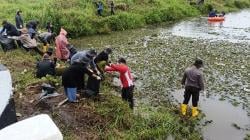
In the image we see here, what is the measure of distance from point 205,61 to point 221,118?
272 inches

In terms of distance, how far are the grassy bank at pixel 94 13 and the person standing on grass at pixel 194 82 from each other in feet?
48.6

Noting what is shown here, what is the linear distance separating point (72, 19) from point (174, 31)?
742 cm

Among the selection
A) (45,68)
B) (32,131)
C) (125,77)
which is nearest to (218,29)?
(45,68)

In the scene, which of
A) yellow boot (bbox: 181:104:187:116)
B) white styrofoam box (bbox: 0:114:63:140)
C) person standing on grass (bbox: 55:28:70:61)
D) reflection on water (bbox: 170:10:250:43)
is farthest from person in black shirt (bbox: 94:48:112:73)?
reflection on water (bbox: 170:10:250:43)

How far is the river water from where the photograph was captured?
1341cm

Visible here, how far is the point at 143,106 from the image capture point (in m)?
13.6

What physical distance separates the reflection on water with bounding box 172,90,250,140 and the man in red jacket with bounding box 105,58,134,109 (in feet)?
8.17

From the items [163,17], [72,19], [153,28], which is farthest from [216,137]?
[163,17]

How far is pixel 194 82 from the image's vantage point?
12.5 meters

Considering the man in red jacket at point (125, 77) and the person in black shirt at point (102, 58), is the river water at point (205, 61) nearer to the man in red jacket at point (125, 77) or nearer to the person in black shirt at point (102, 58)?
the man in red jacket at point (125, 77)

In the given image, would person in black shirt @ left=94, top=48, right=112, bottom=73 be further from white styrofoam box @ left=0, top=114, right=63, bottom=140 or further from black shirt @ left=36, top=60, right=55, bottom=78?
white styrofoam box @ left=0, top=114, right=63, bottom=140

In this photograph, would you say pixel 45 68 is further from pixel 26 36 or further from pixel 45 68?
→ pixel 26 36

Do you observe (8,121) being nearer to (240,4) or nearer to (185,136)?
(185,136)

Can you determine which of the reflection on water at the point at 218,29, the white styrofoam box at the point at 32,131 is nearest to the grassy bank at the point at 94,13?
the reflection on water at the point at 218,29
